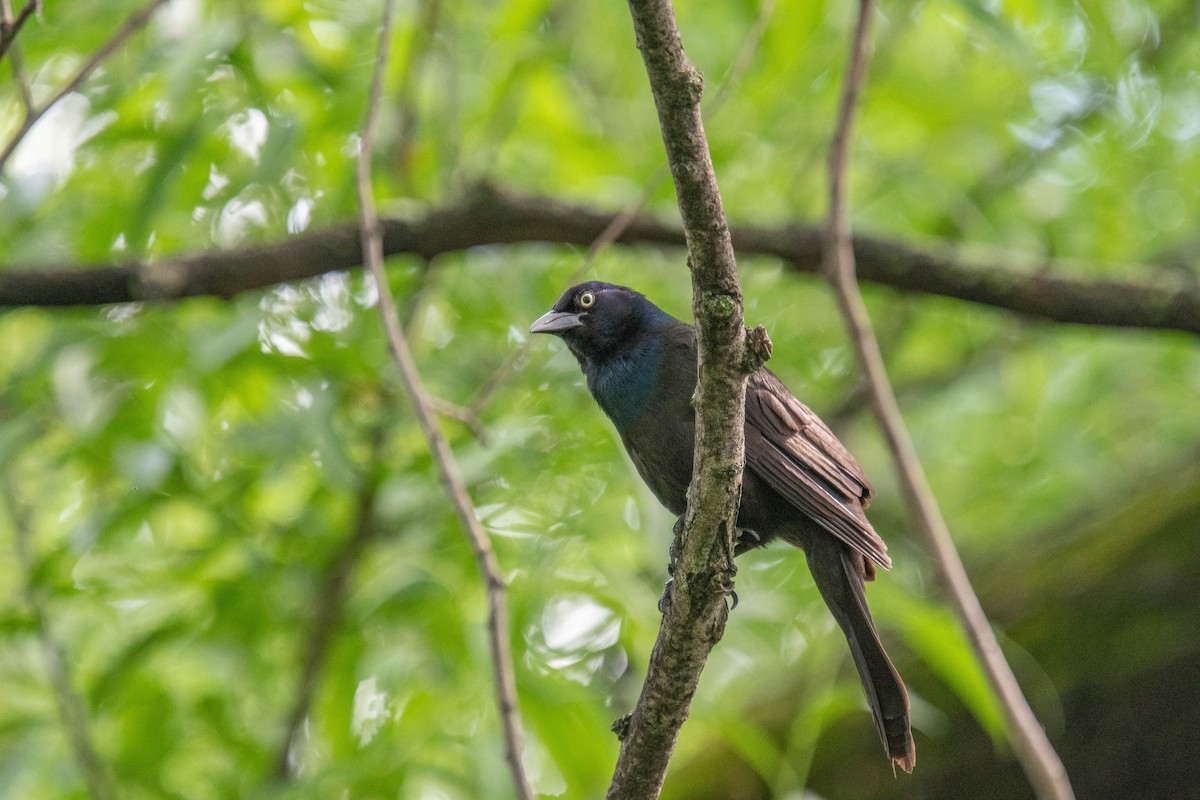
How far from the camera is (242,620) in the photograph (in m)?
4.44

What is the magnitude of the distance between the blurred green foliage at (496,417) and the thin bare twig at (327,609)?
1.5 inches

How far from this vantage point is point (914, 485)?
7.72 ft

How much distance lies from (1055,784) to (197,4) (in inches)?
180

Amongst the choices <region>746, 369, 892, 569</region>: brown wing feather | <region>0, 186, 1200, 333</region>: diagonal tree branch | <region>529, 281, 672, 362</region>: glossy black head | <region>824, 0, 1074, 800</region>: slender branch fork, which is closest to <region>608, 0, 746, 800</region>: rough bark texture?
<region>824, 0, 1074, 800</region>: slender branch fork

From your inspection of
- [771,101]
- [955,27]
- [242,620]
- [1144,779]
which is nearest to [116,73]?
[242,620]

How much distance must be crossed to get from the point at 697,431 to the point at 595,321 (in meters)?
2.01

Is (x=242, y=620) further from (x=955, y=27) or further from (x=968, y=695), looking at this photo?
(x=955, y=27)

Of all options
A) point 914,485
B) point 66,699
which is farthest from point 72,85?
point 66,699

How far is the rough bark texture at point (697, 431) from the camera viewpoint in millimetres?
2094

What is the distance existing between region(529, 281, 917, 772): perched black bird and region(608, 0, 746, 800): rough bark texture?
0.75 m

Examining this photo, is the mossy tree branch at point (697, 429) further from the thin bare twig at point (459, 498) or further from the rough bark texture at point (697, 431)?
the thin bare twig at point (459, 498)

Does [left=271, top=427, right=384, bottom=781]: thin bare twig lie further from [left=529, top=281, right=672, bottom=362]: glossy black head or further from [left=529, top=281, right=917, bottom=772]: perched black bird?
[left=529, top=281, right=917, bottom=772]: perched black bird

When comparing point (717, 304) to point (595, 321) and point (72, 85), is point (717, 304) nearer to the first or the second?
point (72, 85)

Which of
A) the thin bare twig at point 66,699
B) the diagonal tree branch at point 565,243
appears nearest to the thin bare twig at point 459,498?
the diagonal tree branch at point 565,243
